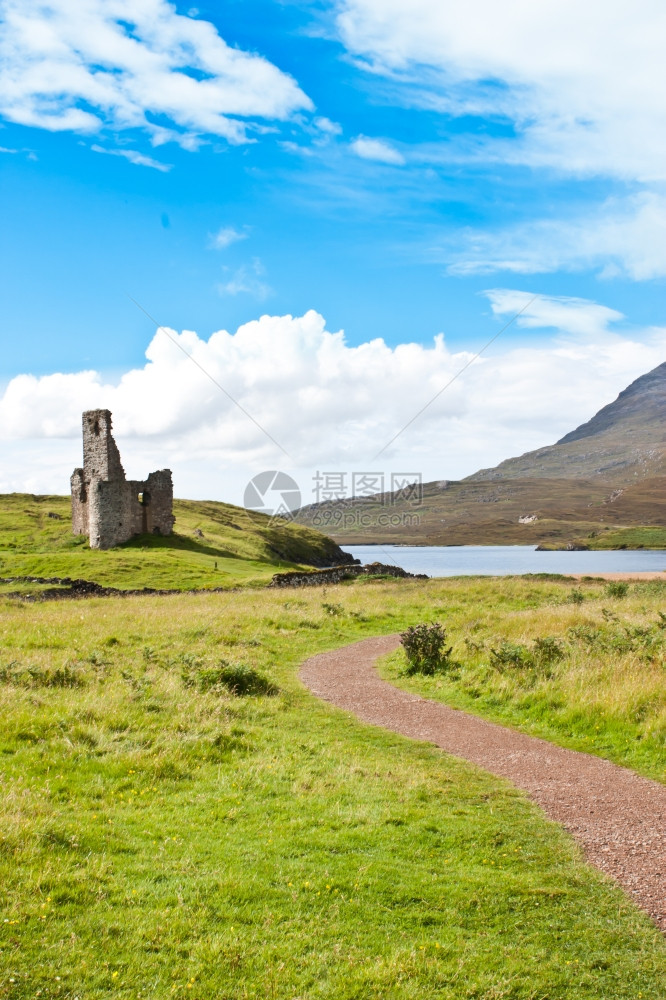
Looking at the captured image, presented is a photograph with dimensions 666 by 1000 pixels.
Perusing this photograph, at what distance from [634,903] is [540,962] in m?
1.45

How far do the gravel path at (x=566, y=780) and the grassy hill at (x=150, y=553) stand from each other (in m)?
26.2

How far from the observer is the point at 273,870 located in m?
6.89

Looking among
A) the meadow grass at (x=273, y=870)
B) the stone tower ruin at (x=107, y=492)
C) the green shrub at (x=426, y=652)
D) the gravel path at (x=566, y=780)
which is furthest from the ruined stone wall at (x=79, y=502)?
the meadow grass at (x=273, y=870)

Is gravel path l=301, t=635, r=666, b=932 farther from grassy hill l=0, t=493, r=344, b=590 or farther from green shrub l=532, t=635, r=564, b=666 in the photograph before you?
grassy hill l=0, t=493, r=344, b=590

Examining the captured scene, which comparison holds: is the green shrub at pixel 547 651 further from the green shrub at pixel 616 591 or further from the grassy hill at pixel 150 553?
the grassy hill at pixel 150 553

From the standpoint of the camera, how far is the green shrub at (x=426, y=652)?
1791 centimetres

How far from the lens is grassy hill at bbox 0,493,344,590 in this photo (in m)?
42.2

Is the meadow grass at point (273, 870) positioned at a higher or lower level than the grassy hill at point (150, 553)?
lower

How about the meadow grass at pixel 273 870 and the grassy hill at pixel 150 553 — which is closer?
the meadow grass at pixel 273 870

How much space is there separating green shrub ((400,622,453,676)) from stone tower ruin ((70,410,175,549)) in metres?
37.6

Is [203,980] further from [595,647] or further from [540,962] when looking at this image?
[595,647]

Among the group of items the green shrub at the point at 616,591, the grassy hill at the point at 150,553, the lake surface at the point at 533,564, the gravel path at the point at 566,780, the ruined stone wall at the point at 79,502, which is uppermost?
the ruined stone wall at the point at 79,502

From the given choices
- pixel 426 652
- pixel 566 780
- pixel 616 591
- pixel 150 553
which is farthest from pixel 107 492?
pixel 566 780

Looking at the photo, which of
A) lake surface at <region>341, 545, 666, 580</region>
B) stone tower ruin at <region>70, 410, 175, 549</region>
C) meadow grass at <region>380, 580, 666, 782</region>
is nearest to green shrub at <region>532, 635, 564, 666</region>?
meadow grass at <region>380, 580, 666, 782</region>
